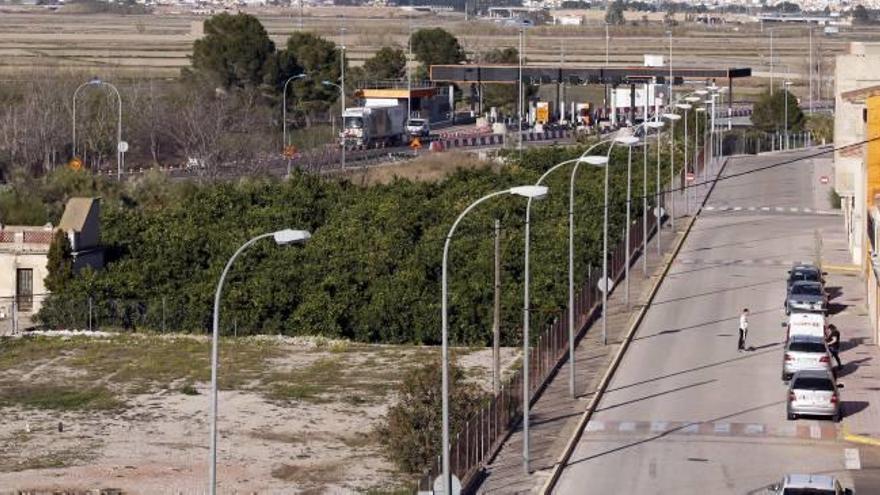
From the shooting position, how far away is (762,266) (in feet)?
234

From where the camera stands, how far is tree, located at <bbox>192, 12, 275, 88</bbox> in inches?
5197

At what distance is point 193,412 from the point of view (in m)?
48.9

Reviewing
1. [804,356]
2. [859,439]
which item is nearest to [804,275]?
[804,356]

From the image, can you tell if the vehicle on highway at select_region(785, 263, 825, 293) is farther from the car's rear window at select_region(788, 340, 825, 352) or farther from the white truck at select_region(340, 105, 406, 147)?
the white truck at select_region(340, 105, 406, 147)

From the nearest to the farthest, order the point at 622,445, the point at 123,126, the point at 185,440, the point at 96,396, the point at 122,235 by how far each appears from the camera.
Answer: the point at 622,445, the point at 185,440, the point at 96,396, the point at 122,235, the point at 123,126

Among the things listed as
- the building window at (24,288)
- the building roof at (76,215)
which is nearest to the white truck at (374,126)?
the building roof at (76,215)

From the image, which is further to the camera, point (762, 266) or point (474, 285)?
point (762, 266)

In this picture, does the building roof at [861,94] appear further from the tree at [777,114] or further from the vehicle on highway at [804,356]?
the tree at [777,114]

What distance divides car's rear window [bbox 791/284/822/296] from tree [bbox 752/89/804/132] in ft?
235

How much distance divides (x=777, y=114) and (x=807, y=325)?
267 ft

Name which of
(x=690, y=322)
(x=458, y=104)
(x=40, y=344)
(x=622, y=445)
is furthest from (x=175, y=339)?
(x=458, y=104)

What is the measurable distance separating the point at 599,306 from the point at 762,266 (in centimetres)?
1140

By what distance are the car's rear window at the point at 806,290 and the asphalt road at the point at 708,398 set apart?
91 centimetres

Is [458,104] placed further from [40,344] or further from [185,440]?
[185,440]
